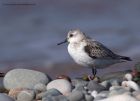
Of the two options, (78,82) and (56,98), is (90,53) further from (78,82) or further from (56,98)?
(56,98)

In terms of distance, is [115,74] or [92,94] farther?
[115,74]

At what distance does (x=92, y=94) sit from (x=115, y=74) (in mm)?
2027

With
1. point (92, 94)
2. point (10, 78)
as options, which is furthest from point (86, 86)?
point (10, 78)

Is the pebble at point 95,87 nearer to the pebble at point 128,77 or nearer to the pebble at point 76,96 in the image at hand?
the pebble at point 76,96

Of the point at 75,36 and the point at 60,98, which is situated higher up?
the point at 75,36

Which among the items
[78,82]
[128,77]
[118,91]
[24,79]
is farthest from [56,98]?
[128,77]

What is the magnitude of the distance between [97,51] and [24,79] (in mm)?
1556

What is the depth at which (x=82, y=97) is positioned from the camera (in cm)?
911

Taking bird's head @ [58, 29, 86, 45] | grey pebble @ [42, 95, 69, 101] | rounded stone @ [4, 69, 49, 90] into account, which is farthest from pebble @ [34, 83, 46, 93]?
bird's head @ [58, 29, 86, 45]

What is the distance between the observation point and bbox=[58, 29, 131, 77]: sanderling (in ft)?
37.8

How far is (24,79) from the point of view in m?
11.0

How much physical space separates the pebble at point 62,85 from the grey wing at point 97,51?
1362 millimetres

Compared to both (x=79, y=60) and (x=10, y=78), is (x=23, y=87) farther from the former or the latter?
(x=79, y=60)

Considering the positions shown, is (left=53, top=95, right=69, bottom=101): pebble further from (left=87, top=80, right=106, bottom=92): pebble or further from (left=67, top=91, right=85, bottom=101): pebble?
(left=87, top=80, right=106, bottom=92): pebble
